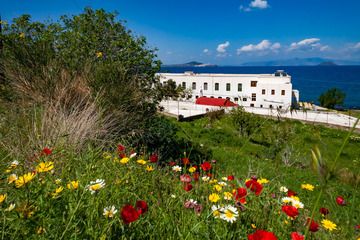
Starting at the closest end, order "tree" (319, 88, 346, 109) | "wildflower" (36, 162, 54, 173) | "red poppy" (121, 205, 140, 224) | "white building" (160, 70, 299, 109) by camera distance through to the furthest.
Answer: "red poppy" (121, 205, 140, 224) < "wildflower" (36, 162, 54, 173) < "white building" (160, 70, 299, 109) < "tree" (319, 88, 346, 109)

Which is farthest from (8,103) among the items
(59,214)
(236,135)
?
(236,135)

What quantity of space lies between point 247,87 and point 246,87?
0.17 metres

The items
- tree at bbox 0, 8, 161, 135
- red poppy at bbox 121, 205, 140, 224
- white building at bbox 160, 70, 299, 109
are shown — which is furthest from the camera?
white building at bbox 160, 70, 299, 109

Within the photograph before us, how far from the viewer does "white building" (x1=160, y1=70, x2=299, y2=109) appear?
4019 cm

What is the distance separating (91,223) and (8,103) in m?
4.45

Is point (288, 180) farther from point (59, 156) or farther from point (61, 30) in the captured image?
point (61, 30)

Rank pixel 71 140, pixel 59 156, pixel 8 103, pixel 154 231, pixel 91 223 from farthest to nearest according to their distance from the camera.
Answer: pixel 8 103 < pixel 71 140 < pixel 59 156 < pixel 154 231 < pixel 91 223

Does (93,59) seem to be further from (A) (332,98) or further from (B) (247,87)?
(A) (332,98)

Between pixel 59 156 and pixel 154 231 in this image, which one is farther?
pixel 59 156

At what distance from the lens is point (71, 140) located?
290 centimetres

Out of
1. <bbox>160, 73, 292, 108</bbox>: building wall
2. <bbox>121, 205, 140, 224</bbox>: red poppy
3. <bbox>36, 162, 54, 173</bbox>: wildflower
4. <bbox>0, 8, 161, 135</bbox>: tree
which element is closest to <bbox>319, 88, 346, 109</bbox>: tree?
<bbox>160, 73, 292, 108</bbox>: building wall

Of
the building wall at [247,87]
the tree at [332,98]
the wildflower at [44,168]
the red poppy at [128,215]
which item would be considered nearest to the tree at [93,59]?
the wildflower at [44,168]

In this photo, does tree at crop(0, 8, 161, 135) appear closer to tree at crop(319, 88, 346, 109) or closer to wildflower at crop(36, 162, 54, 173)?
wildflower at crop(36, 162, 54, 173)

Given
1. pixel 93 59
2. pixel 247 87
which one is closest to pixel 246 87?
pixel 247 87
